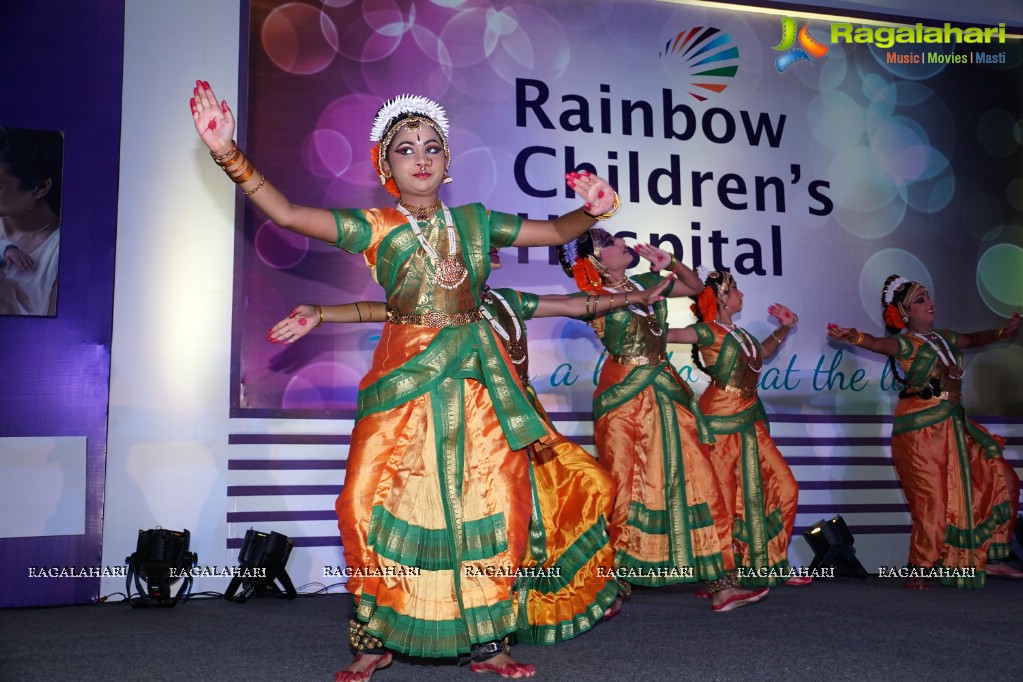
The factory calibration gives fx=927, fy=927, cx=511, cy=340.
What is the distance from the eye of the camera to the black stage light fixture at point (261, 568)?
471cm

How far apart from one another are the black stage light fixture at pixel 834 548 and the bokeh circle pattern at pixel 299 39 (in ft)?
13.5

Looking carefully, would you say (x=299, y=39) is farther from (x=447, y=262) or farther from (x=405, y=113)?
(x=447, y=262)

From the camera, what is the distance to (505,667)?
9.32 feet

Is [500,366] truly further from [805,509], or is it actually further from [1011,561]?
[1011,561]

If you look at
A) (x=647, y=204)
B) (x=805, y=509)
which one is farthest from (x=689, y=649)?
(x=647, y=204)

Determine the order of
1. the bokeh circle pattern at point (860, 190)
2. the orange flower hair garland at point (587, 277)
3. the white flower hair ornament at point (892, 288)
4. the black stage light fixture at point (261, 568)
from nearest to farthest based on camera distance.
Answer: the orange flower hair garland at point (587, 277), the black stage light fixture at point (261, 568), the white flower hair ornament at point (892, 288), the bokeh circle pattern at point (860, 190)

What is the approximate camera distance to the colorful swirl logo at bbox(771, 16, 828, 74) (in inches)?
253

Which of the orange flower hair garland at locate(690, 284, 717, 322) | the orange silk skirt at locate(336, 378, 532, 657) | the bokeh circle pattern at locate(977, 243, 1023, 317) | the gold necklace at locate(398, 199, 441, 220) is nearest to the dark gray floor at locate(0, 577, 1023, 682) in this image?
the orange silk skirt at locate(336, 378, 532, 657)

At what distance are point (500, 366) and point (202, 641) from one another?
161 centimetres

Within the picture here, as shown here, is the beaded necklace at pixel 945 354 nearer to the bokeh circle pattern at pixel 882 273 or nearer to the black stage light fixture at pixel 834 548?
the bokeh circle pattern at pixel 882 273

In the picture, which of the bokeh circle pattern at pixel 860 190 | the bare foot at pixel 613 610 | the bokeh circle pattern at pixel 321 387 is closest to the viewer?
the bare foot at pixel 613 610

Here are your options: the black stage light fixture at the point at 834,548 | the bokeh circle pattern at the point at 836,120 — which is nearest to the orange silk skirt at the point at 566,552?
the black stage light fixture at the point at 834,548

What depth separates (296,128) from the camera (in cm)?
538

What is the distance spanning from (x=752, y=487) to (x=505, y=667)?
103 inches
